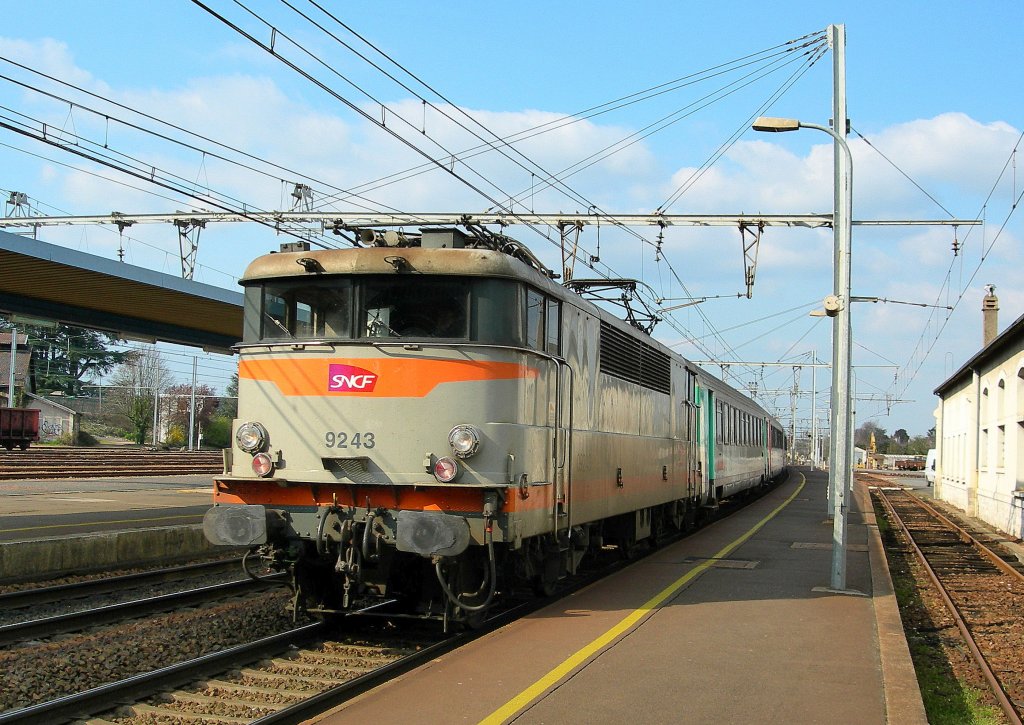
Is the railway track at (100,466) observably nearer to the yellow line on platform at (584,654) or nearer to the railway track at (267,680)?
the yellow line on platform at (584,654)

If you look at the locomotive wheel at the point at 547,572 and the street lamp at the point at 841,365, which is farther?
the street lamp at the point at 841,365

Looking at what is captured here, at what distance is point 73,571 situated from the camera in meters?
13.1

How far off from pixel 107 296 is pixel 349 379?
12.3 meters

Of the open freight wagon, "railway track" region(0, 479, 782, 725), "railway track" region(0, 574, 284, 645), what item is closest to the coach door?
"railway track" region(0, 574, 284, 645)

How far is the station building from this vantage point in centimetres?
2189

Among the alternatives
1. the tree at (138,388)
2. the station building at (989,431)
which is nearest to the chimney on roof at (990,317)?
the station building at (989,431)

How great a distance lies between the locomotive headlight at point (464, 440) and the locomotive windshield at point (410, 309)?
80cm

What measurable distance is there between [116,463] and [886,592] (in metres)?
30.6

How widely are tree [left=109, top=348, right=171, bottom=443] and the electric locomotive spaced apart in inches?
2416

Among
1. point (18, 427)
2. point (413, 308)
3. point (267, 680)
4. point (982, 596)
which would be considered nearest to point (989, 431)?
point (982, 596)

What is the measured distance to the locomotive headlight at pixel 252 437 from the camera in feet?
28.4

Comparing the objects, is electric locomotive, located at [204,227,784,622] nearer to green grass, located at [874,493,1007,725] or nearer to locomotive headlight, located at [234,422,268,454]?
locomotive headlight, located at [234,422,268,454]

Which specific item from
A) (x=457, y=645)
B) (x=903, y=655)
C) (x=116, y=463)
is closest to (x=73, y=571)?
(x=457, y=645)

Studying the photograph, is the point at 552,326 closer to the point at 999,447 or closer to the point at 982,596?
the point at 982,596
